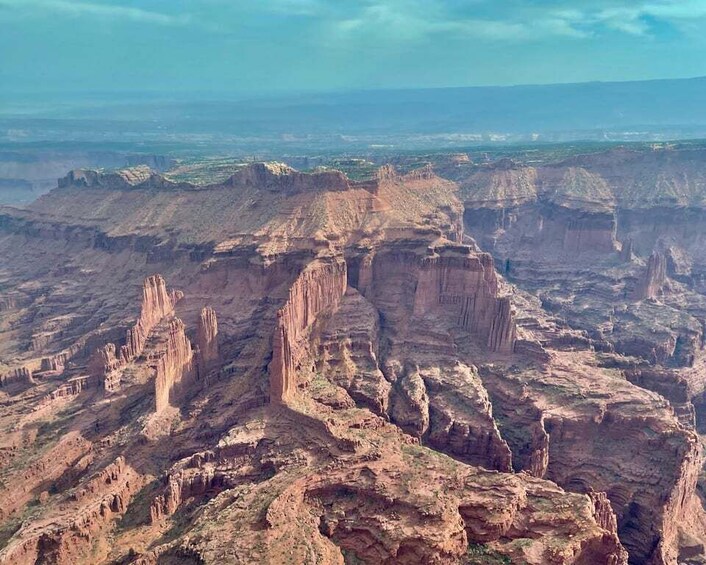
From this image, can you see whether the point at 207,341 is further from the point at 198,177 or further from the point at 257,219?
the point at 198,177

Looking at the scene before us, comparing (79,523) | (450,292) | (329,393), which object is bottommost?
(79,523)

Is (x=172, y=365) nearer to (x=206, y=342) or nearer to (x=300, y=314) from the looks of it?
(x=206, y=342)

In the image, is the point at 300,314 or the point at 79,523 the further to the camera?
the point at 300,314

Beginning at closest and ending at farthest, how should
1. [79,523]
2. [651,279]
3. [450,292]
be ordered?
[79,523] → [450,292] → [651,279]

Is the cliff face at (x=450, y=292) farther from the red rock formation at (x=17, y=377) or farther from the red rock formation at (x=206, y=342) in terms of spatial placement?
the red rock formation at (x=17, y=377)

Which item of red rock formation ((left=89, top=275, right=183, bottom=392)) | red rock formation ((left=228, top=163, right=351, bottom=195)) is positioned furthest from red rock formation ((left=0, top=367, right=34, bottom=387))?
red rock formation ((left=228, top=163, right=351, bottom=195))

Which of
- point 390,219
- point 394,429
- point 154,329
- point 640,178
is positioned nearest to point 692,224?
point 640,178

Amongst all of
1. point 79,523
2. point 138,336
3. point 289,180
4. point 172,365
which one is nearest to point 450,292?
point 289,180

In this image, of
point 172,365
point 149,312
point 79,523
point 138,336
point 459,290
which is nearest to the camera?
point 79,523
